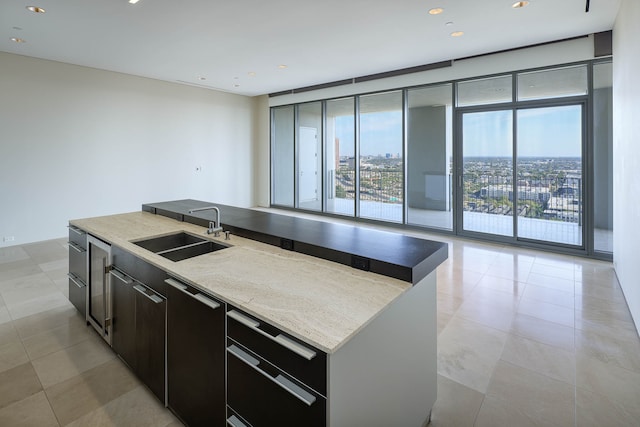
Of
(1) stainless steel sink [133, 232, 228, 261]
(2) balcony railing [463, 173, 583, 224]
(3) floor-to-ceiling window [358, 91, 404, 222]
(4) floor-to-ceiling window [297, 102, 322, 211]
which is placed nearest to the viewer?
(1) stainless steel sink [133, 232, 228, 261]

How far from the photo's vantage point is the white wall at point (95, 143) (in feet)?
18.0

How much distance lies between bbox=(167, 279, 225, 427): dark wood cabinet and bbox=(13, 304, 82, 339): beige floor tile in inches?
71.4

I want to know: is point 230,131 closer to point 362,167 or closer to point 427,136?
point 362,167

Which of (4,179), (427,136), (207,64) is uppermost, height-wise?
(207,64)

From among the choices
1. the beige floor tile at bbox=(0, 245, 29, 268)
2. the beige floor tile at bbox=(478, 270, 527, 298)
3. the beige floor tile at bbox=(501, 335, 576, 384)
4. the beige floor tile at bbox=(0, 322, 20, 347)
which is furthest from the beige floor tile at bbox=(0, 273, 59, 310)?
the beige floor tile at bbox=(478, 270, 527, 298)

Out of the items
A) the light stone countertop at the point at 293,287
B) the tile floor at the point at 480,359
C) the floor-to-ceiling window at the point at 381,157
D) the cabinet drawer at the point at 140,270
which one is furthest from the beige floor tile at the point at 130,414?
the floor-to-ceiling window at the point at 381,157

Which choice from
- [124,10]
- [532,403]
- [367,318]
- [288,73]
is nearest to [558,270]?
[532,403]

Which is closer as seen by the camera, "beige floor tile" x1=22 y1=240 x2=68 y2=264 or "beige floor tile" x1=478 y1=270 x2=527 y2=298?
"beige floor tile" x1=478 y1=270 x2=527 y2=298

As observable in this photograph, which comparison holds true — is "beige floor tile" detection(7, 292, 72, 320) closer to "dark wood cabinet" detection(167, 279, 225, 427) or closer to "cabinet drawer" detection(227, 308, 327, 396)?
"dark wood cabinet" detection(167, 279, 225, 427)

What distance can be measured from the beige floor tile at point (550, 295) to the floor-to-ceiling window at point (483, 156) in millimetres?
1783

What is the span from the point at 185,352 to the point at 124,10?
3.99m

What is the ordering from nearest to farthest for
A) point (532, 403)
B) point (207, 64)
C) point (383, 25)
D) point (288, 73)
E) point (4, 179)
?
point (532, 403) < point (383, 25) < point (4, 179) < point (207, 64) < point (288, 73)

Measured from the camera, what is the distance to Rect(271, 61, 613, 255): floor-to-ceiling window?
4.77 metres

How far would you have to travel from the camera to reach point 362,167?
7465 millimetres
